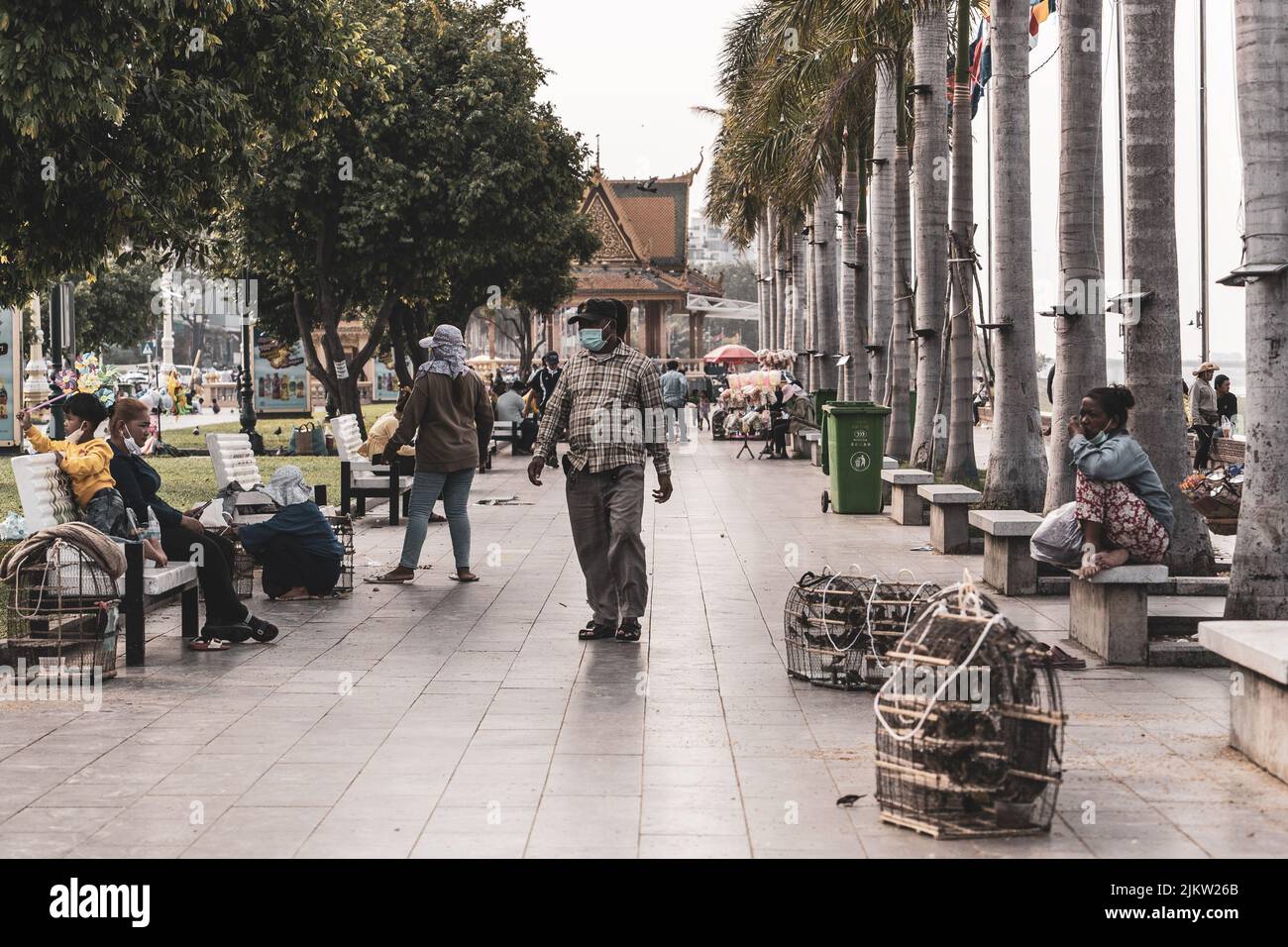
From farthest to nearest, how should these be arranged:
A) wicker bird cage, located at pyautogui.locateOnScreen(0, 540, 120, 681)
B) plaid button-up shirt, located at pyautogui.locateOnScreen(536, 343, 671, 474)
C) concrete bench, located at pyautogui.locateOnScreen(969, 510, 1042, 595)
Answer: concrete bench, located at pyautogui.locateOnScreen(969, 510, 1042, 595) → plaid button-up shirt, located at pyautogui.locateOnScreen(536, 343, 671, 474) → wicker bird cage, located at pyautogui.locateOnScreen(0, 540, 120, 681)

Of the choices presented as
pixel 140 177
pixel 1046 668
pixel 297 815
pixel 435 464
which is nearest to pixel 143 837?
pixel 297 815

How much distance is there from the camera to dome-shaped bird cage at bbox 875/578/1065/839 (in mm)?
5461

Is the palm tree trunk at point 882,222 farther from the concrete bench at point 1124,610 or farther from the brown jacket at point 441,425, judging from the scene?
the concrete bench at point 1124,610

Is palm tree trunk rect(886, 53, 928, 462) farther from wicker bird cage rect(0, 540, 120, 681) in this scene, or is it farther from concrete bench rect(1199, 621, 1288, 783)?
concrete bench rect(1199, 621, 1288, 783)

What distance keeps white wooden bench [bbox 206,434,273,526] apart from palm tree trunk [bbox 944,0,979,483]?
8.53m

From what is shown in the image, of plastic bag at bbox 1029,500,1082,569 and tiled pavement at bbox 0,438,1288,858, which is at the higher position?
plastic bag at bbox 1029,500,1082,569

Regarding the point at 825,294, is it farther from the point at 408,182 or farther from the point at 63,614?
the point at 63,614

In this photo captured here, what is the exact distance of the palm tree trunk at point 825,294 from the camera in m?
34.4

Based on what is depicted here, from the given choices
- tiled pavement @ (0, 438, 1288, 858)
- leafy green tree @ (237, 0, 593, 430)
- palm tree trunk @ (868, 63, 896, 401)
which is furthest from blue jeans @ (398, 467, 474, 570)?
leafy green tree @ (237, 0, 593, 430)

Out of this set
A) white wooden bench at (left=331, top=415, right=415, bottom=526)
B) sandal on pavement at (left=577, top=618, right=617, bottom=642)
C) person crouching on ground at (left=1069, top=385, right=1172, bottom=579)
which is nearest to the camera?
person crouching on ground at (left=1069, top=385, right=1172, bottom=579)

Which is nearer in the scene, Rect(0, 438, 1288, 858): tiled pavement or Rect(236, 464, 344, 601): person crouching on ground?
Rect(0, 438, 1288, 858): tiled pavement

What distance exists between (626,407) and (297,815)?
4.34 metres

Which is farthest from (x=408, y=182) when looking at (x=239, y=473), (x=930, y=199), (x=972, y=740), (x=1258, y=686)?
(x=972, y=740)

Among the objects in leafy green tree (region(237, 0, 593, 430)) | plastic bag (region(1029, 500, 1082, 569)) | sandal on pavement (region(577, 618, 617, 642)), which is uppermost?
leafy green tree (region(237, 0, 593, 430))
